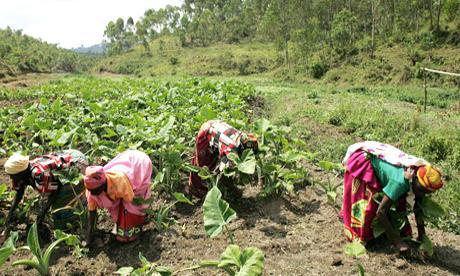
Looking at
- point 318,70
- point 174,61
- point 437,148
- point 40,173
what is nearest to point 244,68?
point 318,70

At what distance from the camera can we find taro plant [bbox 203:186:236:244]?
3.27 m

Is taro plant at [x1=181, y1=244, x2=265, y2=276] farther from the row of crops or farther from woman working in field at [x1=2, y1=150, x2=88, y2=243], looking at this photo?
woman working in field at [x1=2, y1=150, x2=88, y2=243]

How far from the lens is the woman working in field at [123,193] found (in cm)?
383

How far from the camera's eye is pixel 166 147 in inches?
206

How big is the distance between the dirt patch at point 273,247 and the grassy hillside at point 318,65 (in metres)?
17.3

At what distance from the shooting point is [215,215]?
3.35m

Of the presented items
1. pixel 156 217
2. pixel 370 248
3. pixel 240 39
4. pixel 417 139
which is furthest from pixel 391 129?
pixel 240 39

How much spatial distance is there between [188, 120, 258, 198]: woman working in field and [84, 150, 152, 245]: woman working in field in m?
0.86

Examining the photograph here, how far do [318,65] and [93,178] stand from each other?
24569 millimetres

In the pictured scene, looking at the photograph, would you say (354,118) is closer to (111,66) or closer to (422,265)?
(422,265)

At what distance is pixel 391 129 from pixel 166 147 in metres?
4.96

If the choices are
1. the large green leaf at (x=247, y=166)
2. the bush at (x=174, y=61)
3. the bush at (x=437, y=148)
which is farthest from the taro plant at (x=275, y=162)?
the bush at (x=174, y=61)

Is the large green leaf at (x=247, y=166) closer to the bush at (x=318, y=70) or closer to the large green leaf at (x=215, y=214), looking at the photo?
the large green leaf at (x=215, y=214)

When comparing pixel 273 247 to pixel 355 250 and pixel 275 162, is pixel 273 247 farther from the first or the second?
pixel 275 162
